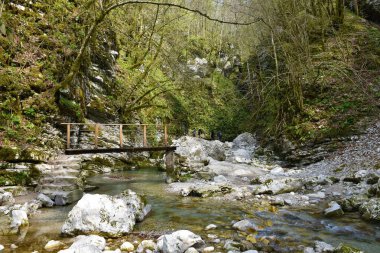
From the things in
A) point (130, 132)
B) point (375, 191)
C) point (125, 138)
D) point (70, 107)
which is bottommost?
point (375, 191)

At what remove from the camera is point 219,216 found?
7.26m

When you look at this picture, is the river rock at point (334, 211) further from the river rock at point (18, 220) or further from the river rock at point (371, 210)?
the river rock at point (18, 220)

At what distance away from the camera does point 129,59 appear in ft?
75.5

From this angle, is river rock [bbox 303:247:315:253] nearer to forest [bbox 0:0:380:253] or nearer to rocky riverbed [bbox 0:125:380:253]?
rocky riverbed [bbox 0:125:380:253]

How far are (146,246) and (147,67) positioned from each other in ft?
51.0

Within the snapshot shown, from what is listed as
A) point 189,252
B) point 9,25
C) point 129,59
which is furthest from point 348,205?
point 129,59

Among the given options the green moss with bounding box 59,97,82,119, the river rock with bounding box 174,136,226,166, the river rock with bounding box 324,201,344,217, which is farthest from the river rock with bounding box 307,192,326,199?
the green moss with bounding box 59,97,82,119

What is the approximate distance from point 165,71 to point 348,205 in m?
21.7

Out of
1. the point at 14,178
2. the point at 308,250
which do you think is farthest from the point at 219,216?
the point at 14,178

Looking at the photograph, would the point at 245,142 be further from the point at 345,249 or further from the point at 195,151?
the point at 345,249

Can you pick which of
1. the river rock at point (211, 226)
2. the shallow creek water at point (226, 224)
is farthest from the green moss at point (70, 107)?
the river rock at point (211, 226)

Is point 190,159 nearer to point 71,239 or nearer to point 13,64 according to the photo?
point 13,64

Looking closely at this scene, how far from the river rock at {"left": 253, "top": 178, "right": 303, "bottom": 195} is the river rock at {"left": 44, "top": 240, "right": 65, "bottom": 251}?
5.86 metres

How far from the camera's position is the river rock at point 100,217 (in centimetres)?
579
